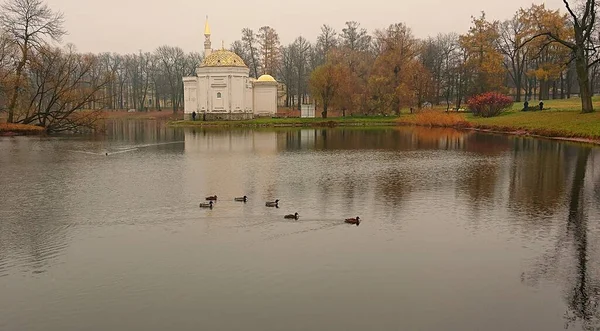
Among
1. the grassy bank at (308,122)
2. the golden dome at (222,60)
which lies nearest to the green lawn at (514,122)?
the grassy bank at (308,122)

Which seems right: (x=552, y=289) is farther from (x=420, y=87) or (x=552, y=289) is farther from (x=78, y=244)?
(x=420, y=87)

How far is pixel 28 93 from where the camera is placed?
51.8 meters

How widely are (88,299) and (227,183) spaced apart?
10.8 meters

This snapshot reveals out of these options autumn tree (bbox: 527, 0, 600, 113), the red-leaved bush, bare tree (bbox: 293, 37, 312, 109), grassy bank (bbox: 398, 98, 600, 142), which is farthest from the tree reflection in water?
bare tree (bbox: 293, 37, 312, 109)

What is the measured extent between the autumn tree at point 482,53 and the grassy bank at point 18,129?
4833 cm

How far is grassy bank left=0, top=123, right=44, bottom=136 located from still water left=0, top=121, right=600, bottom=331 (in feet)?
96.1

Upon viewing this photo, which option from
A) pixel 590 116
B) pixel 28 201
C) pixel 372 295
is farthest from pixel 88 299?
pixel 590 116

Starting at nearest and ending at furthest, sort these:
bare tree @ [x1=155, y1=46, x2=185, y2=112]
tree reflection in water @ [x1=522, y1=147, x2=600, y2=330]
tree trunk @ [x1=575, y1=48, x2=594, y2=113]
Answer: tree reflection in water @ [x1=522, y1=147, x2=600, y2=330], tree trunk @ [x1=575, y1=48, x2=594, y2=113], bare tree @ [x1=155, y1=46, x2=185, y2=112]

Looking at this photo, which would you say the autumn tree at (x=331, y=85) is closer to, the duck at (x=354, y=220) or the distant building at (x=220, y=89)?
the distant building at (x=220, y=89)

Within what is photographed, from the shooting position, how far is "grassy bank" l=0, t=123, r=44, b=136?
4726 centimetres

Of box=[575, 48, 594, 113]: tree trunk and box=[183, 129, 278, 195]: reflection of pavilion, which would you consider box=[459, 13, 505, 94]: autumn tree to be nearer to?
box=[575, 48, 594, 113]: tree trunk

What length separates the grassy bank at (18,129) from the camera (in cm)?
4726

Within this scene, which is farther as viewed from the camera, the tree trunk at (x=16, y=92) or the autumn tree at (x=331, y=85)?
the autumn tree at (x=331, y=85)

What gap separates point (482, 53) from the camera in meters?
65.3
